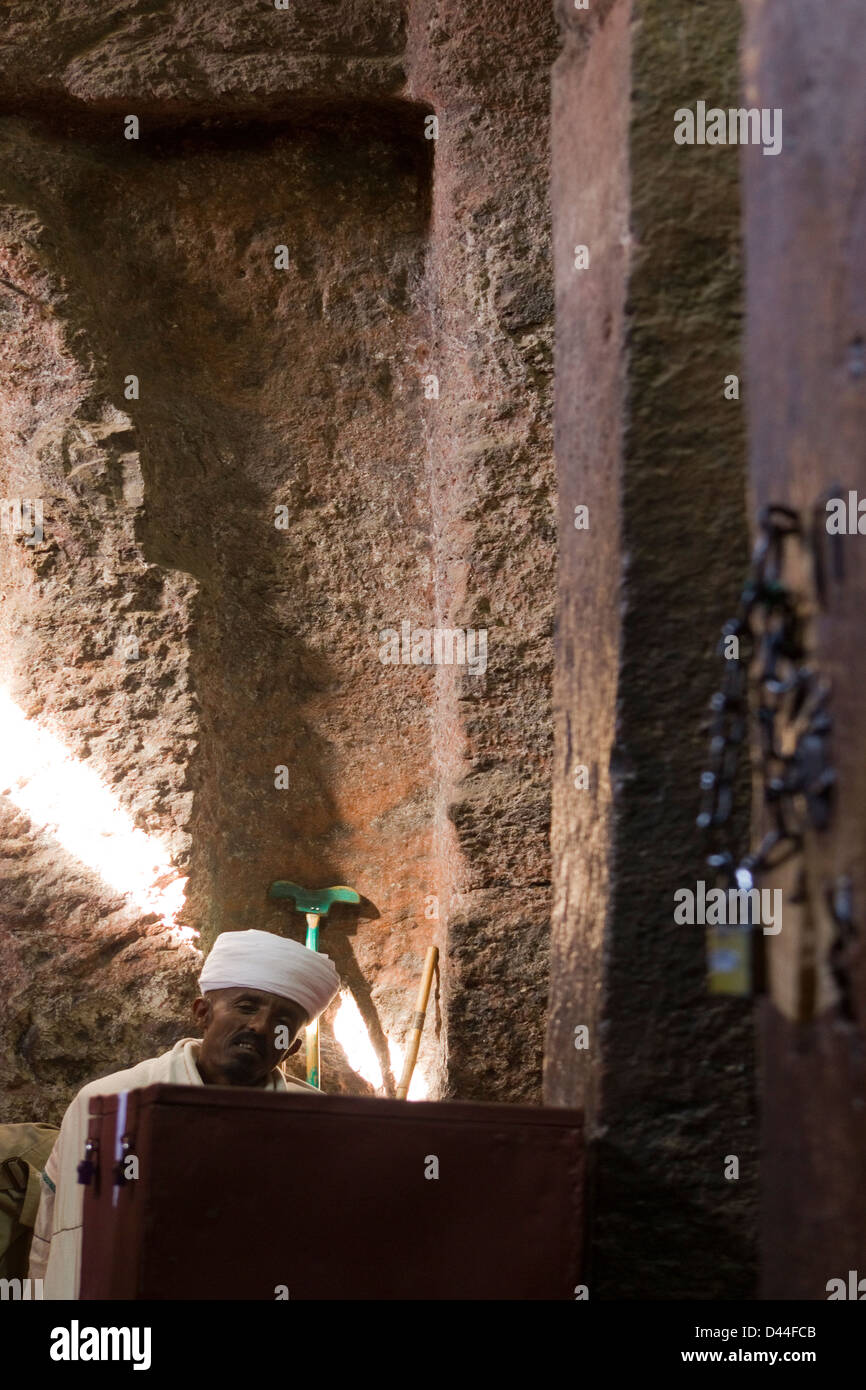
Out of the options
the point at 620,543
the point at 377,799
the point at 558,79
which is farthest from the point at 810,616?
the point at 377,799

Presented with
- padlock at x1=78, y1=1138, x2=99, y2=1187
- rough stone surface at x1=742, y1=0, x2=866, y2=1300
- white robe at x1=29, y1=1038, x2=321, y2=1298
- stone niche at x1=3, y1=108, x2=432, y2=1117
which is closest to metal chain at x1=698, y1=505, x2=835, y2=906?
rough stone surface at x1=742, y1=0, x2=866, y2=1300

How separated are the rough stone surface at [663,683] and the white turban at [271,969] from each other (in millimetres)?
1254

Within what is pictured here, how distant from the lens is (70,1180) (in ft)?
10.2

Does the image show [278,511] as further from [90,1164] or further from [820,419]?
[820,419]

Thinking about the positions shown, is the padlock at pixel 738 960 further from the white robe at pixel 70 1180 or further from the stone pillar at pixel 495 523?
the stone pillar at pixel 495 523

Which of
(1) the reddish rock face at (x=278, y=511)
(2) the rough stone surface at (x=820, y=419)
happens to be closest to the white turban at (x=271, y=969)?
(1) the reddish rock face at (x=278, y=511)

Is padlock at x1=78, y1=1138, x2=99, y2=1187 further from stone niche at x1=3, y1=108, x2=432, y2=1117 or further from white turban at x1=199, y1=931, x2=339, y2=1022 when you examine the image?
stone niche at x1=3, y1=108, x2=432, y2=1117

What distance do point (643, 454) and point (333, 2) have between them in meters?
2.86

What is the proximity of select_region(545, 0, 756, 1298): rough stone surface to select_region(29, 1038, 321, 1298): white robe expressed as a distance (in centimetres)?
94

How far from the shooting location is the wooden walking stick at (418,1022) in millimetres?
4074

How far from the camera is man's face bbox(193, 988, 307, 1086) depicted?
11.0ft

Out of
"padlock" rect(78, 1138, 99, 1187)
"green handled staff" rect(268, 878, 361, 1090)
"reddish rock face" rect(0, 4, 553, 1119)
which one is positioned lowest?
"padlock" rect(78, 1138, 99, 1187)

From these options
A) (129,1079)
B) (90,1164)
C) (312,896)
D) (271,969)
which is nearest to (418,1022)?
(312,896)

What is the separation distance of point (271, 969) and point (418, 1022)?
2.58ft
